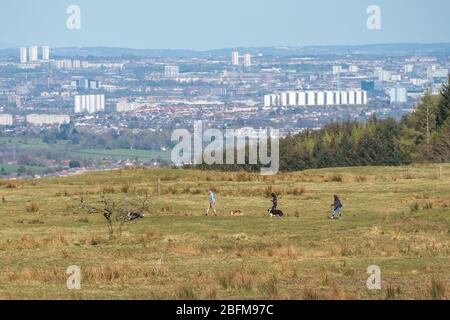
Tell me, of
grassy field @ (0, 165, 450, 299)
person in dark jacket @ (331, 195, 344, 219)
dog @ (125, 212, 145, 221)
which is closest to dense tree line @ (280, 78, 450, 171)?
grassy field @ (0, 165, 450, 299)

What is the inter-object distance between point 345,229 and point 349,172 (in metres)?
29.0

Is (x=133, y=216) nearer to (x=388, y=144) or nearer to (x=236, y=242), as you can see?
(x=236, y=242)

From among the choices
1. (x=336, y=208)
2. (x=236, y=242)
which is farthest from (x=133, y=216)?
(x=236, y=242)

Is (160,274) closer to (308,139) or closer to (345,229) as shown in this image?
(345,229)

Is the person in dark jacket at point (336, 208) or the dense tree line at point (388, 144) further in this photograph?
the dense tree line at point (388, 144)

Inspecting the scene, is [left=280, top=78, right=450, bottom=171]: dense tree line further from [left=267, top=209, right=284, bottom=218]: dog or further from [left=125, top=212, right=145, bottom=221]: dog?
[left=125, top=212, right=145, bottom=221]: dog

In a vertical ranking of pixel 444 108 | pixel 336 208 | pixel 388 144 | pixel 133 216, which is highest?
pixel 336 208

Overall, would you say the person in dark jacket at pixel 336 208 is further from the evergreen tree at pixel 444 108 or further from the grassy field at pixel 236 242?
the evergreen tree at pixel 444 108

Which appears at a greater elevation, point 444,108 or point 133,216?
point 133,216

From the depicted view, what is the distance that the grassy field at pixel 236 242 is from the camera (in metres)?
24.4

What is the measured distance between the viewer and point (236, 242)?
34.9 metres

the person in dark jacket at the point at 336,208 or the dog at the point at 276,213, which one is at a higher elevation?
the person in dark jacket at the point at 336,208

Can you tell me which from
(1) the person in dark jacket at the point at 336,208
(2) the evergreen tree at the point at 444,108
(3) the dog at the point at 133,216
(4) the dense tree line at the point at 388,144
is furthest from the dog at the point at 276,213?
(2) the evergreen tree at the point at 444,108
